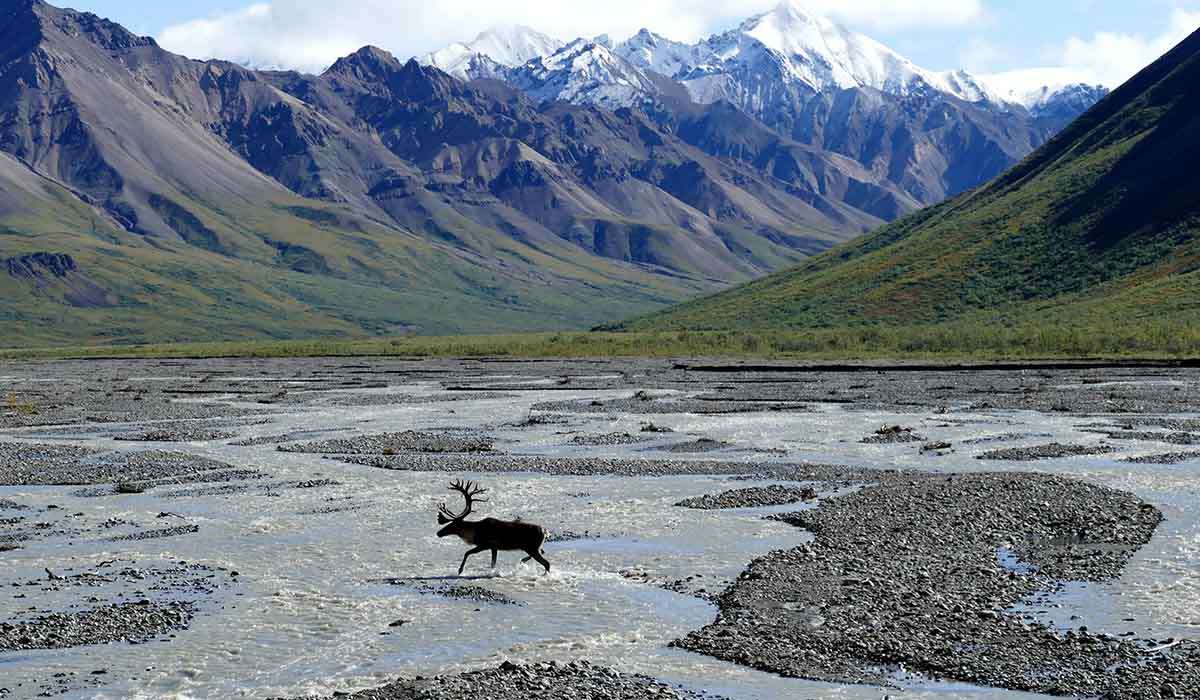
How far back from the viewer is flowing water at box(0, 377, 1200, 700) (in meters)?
20.6

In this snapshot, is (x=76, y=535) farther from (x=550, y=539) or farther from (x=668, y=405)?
(x=668, y=405)

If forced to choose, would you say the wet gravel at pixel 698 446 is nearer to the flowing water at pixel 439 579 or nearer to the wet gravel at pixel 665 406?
the flowing water at pixel 439 579

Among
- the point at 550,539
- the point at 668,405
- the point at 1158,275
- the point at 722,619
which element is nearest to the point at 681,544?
the point at 550,539

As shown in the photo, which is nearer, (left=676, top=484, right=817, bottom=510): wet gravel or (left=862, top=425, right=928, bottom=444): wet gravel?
(left=676, top=484, right=817, bottom=510): wet gravel

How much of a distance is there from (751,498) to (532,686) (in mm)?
19908

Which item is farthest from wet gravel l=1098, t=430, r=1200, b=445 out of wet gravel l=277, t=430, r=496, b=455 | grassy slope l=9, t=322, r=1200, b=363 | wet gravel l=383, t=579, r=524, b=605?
grassy slope l=9, t=322, r=1200, b=363

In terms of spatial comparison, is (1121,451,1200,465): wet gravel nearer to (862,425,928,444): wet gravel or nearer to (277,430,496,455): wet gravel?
(862,425,928,444): wet gravel

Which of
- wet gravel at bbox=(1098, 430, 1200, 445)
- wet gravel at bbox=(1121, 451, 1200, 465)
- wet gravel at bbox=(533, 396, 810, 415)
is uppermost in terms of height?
wet gravel at bbox=(1098, 430, 1200, 445)

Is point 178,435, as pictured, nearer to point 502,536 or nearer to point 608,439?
point 608,439

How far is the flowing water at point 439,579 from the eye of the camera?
20.6 metres

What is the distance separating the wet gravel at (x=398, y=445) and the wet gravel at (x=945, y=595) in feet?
66.6

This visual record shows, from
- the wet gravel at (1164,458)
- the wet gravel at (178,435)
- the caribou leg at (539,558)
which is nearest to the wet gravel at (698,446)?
the wet gravel at (1164,458)

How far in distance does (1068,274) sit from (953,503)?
171m

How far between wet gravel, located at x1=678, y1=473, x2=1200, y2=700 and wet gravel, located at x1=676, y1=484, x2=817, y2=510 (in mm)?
1560
